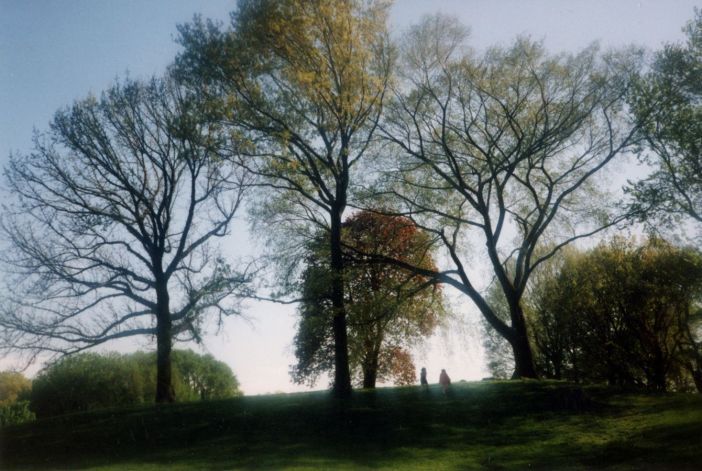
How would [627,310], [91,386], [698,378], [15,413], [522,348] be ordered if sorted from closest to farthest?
[522,348]
[627,310]
[698,378]
[15,413]
[91,386]

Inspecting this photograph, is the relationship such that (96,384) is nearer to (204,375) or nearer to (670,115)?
(204,375)

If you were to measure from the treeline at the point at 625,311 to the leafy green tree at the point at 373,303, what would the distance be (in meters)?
12.3

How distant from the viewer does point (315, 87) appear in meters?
20.9

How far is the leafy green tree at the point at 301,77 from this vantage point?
2108 centimetres

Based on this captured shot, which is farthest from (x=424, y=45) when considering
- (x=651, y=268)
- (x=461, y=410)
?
(x=651, y=268)

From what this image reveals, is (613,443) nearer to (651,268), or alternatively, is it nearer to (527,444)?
(527,444)

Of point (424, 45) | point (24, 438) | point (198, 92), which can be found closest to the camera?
point (24, 438)

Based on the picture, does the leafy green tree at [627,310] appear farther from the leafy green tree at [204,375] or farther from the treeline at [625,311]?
A: the leafy green tree at [204,375]

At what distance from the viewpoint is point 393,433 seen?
1709cm

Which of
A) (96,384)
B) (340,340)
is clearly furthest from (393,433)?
(96,384)

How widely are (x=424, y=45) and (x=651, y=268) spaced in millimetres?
24626

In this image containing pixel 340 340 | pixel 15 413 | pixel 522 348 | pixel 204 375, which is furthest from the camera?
pixel 204 375

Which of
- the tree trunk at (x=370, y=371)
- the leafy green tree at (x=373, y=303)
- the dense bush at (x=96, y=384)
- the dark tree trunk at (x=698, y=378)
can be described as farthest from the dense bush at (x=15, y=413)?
the dark tree trunk at (x=698, y=378)

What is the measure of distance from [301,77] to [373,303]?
34.1 ft
